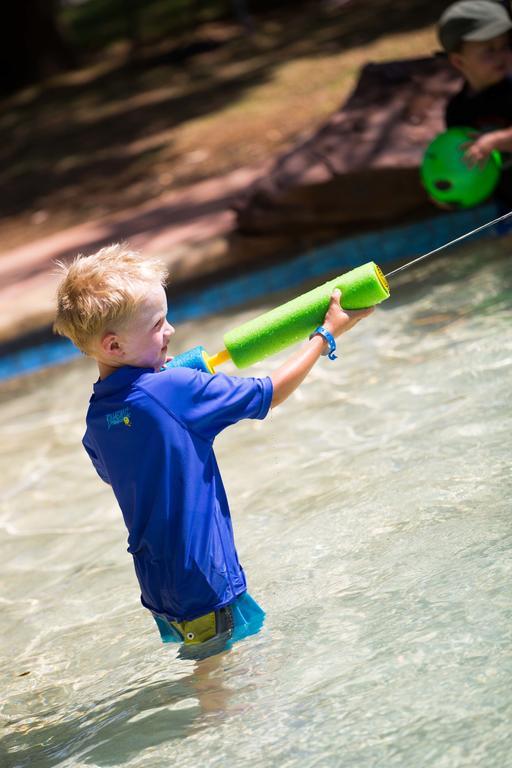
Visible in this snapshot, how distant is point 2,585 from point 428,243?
13.2 feet

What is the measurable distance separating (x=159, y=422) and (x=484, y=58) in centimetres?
386

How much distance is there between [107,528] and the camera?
5.04 meters

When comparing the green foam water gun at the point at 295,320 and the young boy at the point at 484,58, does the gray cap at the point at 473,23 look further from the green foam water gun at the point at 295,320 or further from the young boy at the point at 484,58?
the green foam water gun at the point at 295,320

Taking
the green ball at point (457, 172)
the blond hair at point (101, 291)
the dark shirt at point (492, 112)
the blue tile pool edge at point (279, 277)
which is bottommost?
the blue tile pool edge at point (279, 277)

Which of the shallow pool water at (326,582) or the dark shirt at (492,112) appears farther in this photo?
the dark shirt at (492,112)

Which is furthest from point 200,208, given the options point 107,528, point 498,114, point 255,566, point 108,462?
point 108,462

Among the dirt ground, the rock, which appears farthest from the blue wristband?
the dirt ground

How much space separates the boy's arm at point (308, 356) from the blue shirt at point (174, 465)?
4 centimetres

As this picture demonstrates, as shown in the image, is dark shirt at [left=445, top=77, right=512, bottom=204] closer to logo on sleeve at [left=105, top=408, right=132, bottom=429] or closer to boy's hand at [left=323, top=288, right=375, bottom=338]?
boy's hand at [left=323, top=288, right=375, bottom=338]

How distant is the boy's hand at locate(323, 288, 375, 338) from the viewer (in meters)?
3.23

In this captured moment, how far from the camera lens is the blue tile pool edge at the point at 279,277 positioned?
7.70 metres

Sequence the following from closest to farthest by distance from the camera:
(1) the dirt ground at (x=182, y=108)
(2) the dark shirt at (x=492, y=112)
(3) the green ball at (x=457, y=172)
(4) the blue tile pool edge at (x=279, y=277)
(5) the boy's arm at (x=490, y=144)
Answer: (5) the boy's arm at (x=490, y=144), (3) the green ball at (x=457, y=172), (2) the dark shirt at (x=492, y=112), (4) the blue tile pool edge at (x=279, y=277), (1) the dirt ground at (x=182, y=108)

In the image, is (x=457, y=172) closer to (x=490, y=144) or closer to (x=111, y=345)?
(x=490, y=144)

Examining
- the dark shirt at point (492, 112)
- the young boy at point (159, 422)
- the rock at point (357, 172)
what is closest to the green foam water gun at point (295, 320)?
the young boy at point (159, 422)
